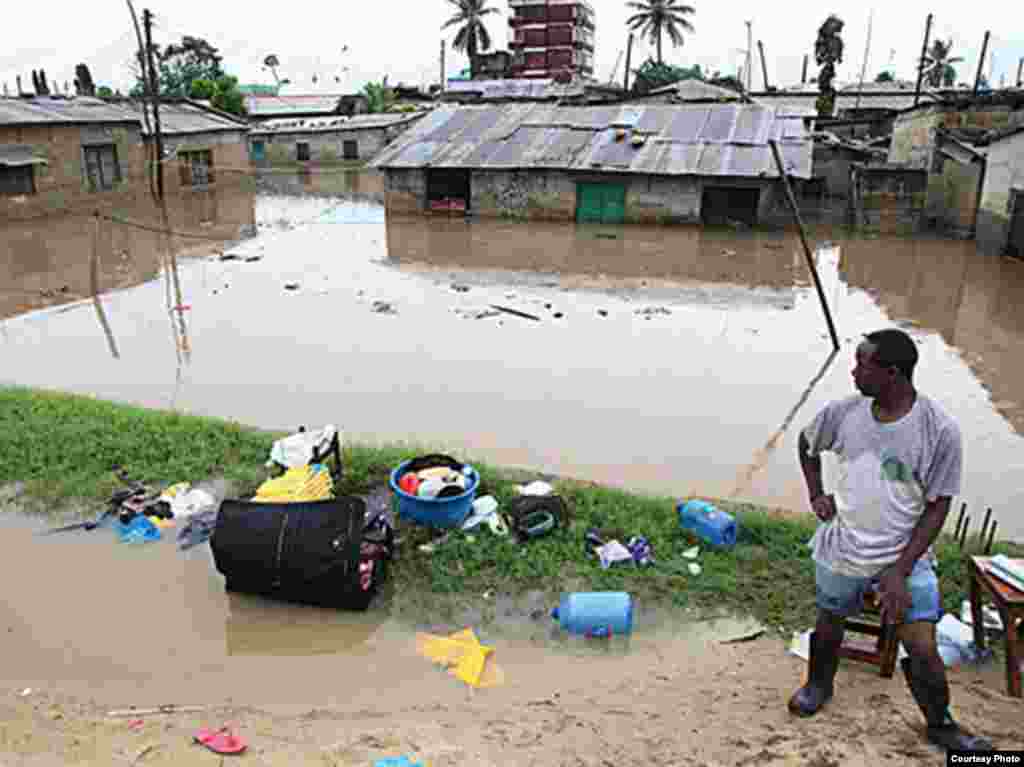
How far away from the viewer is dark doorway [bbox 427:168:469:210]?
24031 millimetres

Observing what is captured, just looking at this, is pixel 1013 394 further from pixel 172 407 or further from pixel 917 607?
pixel 172 407

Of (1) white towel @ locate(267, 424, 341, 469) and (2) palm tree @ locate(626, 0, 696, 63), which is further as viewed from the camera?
(2) palm tree @ locate(626, 0, 696, 63)

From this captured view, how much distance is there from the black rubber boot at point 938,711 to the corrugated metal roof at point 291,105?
5204cm

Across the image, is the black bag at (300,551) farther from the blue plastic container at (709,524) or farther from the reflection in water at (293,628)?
the blue plastic container at (709,524)

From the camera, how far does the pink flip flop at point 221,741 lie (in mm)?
3467

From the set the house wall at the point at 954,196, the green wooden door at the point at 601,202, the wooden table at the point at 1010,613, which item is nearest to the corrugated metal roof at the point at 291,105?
the green wooden door at the point at 601,202

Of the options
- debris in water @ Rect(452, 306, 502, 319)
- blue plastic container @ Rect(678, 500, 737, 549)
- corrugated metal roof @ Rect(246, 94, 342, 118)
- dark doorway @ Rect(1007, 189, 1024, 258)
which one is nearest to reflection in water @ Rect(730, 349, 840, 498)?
blue plastic container @ Rect(678, 500, 737, 549)

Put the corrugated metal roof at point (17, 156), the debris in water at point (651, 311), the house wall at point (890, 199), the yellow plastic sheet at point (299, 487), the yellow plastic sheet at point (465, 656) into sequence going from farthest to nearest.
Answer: the corrugated metal roof at point (17, 156), the house wall at point (890, 199), the debris in water at point (651, 311), the yellow plastic sheet at point (299, 487), the yellow plastic sheet at point (465, 656)

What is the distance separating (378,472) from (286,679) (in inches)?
91.1

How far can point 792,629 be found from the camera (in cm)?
459

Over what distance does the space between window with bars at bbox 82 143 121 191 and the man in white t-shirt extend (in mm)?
27330

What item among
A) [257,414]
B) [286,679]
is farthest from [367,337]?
[286,679]

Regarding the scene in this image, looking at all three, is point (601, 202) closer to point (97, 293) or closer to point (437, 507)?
point (97, 293)

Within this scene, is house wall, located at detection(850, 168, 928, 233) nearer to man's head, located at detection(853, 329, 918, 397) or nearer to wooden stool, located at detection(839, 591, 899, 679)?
wooden stool, located at detection(839, 591, 899, 679)
